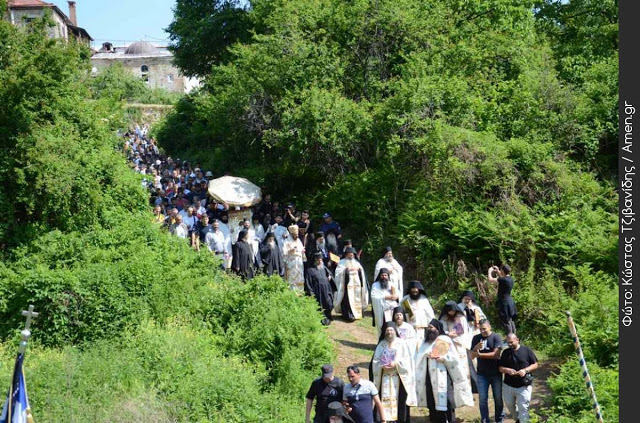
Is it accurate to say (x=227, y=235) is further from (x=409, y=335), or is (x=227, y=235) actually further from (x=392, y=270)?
(x=409, y=335)

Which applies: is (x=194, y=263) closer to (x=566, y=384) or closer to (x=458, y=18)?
(x=566, y=384)

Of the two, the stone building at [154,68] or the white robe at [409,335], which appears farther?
the stone building at [154,68]

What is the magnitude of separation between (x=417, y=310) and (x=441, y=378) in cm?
171

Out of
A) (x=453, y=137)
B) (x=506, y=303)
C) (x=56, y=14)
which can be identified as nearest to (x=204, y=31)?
(x=453, y=137)

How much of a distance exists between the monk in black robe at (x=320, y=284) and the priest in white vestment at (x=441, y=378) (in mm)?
4292

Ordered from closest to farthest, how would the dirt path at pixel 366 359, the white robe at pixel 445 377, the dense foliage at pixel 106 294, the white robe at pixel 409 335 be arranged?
the white robe at pixel 445 377, the dense foliage at pixel 106 294, the white robe at pixel 409 335, the dirt path at pixel 366 359

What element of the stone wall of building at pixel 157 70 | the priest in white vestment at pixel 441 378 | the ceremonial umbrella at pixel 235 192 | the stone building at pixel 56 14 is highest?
the stone building at pixel 56 14

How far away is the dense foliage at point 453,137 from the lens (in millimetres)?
15914

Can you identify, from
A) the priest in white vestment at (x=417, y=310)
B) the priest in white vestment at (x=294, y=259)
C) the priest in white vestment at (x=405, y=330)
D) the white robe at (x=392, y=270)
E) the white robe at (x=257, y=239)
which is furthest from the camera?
the white robe at (x=257, y=239)

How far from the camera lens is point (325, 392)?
9.88 meters

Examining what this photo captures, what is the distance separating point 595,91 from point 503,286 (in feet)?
31.3

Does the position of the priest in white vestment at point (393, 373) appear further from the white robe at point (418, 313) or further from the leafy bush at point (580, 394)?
the leafy bush at point (580, 394)

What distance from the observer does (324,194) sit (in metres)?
21.9

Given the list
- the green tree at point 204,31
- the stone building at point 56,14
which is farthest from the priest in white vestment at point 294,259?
the stone building at point 56,14
